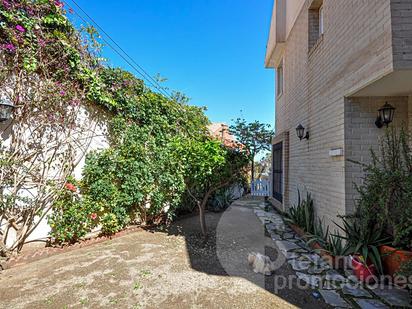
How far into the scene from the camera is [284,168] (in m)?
7.50

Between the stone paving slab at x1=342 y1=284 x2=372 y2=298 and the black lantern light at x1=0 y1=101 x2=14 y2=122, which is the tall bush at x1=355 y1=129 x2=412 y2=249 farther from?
the black lantern light at x1=0 y1=101 x2=14 y2=122

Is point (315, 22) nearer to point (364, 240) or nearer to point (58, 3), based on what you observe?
point (364, 240)

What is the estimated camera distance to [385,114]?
137 inches

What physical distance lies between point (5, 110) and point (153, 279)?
3.73 m

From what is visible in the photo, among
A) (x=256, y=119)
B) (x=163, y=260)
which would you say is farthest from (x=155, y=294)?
(x=256, y=119)

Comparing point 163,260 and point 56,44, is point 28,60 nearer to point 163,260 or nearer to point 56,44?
point 56,44

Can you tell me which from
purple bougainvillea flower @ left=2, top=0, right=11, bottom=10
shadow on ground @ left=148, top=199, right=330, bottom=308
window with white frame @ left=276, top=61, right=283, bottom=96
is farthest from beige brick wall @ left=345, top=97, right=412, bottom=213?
purple bougainvillea flower @ left=2, top=0, right=11, bottom=10

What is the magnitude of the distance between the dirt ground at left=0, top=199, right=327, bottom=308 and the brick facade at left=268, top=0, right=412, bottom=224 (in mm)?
1766

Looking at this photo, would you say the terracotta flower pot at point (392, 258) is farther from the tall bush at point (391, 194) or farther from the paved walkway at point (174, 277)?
the paved walkway at point (174, 277)

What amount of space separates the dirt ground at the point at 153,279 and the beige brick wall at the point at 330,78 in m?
Answer: 1.88

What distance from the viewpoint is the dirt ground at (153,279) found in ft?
8.54

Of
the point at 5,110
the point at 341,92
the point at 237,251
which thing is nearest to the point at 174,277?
the point at 237,251

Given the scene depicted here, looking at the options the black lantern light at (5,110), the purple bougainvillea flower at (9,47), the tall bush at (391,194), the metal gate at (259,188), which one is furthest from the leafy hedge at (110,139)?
the metal gate at (259,188)

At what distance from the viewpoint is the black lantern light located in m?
3.62
